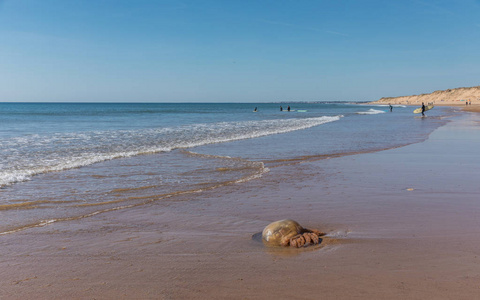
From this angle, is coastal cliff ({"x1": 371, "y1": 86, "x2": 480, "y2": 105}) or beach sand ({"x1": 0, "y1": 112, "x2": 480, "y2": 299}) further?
coastal cliff ({"x1": 371, "y1": 86, "x2": 480, "y2": 105})

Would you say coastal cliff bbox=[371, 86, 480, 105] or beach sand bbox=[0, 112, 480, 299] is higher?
coastal cliff bbox=[371, 86, 480, 105]

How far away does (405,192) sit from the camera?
24.3 feet

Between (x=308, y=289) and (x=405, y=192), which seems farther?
(x=405, y=192)

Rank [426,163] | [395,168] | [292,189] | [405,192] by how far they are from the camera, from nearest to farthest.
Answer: [405,192], [292,189], [395,168], [426,163]

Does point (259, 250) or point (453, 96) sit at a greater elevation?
point (453, 96)

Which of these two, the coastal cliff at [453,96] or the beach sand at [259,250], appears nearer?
the beach sand at [259,250]

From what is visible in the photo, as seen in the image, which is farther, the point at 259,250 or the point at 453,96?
the point at 453,96

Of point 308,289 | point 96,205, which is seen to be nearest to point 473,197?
point 308,289

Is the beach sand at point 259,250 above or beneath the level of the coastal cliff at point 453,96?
beneath

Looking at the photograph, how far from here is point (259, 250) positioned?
14.9 ft

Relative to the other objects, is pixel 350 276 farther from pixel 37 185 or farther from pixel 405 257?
pixel 37 185

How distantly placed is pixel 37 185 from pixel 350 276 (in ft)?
23.3

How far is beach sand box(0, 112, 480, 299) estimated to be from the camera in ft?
11.6

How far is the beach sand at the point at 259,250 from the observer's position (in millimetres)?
3535
